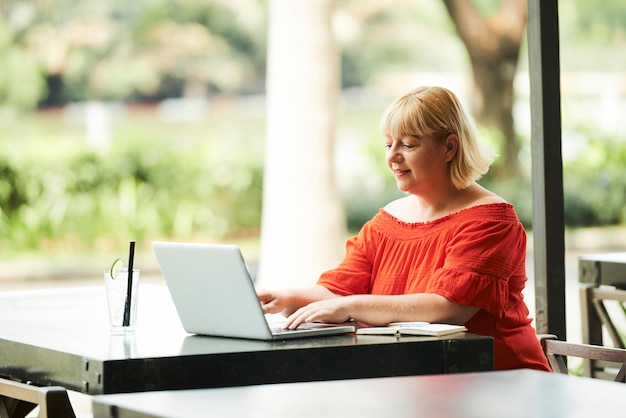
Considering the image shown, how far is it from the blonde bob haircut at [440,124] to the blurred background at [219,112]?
5.94 m

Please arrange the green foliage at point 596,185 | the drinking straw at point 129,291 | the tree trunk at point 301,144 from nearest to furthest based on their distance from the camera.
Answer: the drinking straw at point 129,291 → the tree trunk at point 301,144 → the green foliage at point 596,185

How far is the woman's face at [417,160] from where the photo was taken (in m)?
3.39

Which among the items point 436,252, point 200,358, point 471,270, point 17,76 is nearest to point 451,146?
point 436,252

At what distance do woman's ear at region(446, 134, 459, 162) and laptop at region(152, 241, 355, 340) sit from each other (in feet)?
2.08

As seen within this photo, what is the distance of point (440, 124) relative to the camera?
341 cm

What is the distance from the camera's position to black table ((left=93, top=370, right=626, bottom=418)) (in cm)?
185

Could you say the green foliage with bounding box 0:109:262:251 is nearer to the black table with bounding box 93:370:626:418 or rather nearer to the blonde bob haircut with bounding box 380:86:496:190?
the blonde bob haircut with bounding box 380:86:496:190

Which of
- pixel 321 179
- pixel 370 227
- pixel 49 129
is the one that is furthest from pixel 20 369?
pixel 49 129

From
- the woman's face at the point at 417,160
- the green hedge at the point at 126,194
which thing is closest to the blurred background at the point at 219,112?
the green hedge at the point at 126,194

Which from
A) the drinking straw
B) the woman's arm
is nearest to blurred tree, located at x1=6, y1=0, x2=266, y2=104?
the drinking straw

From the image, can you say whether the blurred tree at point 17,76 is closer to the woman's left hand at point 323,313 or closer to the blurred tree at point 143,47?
the blurred tree at point 143,47

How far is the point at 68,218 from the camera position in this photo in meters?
12.9

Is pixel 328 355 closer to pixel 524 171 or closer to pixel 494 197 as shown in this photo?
pixel 494 197

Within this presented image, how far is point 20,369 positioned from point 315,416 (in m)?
1.33
